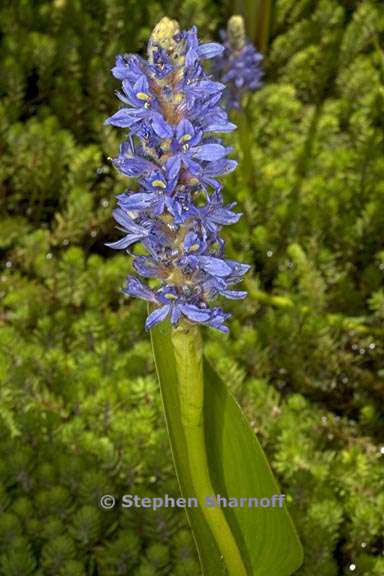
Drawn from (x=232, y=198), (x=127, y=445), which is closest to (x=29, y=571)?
(x=127, y=445)

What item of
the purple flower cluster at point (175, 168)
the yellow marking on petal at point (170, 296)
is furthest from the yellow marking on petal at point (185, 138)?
the yellow marking on petal at point (170, 296)

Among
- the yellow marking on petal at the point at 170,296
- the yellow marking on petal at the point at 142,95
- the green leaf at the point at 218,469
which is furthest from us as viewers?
the green leaf at the point at 218,469

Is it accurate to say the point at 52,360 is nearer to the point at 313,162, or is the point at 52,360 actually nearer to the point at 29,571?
the point at 29,571

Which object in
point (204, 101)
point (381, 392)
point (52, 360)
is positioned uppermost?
point (204, 101)

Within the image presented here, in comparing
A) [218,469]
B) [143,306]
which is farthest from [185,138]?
[143,306]

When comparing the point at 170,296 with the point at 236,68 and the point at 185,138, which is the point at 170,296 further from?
the point at 236,68

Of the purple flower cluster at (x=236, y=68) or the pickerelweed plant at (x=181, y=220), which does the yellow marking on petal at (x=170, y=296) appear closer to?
the pickerelweed plant at (x=181, y=220)

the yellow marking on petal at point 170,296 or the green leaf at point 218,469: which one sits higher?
the yellow marking on petal at point 170,296

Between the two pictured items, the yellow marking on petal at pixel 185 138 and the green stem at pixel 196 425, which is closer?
the yellow marking on petal at pixel 185 138
